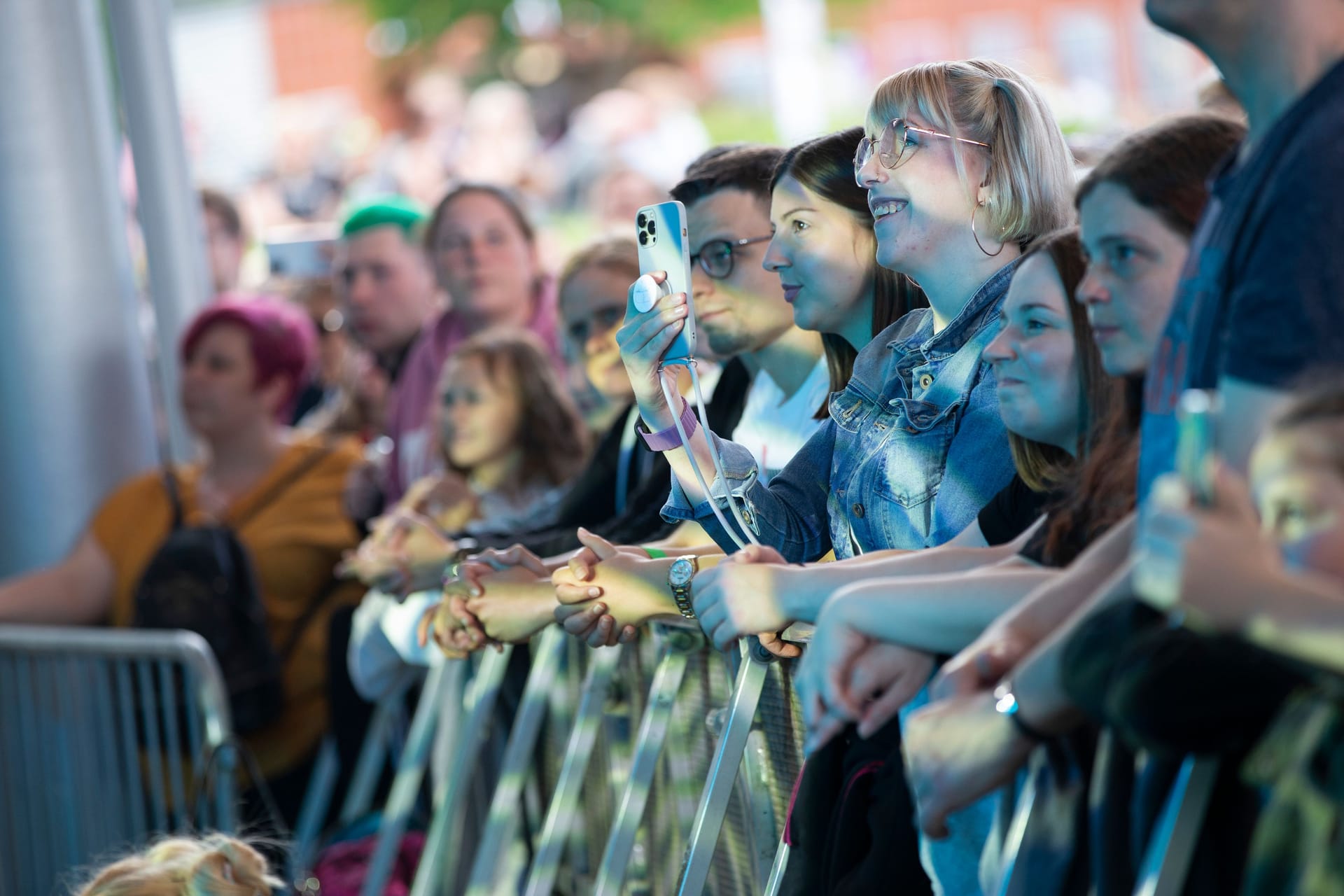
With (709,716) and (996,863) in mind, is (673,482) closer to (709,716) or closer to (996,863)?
(709,716)

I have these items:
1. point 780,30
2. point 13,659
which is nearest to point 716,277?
point 13,659

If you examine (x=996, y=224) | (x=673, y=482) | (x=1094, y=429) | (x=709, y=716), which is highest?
(x=996, y=224)

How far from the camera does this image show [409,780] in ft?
12.0

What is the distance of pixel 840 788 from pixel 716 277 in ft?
2.88

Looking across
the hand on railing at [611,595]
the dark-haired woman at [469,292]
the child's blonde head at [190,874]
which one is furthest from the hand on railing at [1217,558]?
the dark-haired woman at [469,292]

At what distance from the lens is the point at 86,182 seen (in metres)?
5.81

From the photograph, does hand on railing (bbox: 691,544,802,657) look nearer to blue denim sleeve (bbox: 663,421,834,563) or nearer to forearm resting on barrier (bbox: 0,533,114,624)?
blue denim sleeve (bbox: 663,421,834,563)

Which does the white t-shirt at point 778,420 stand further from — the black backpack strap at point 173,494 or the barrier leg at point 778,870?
the black backpack strap at point 173,494

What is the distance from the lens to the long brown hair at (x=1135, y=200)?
5.58ft

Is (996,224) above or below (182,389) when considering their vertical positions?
above

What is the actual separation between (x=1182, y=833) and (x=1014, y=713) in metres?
0.18

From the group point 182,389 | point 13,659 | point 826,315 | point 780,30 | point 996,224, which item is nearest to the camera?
point 996,224

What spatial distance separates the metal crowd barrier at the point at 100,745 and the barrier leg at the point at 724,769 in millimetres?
1998

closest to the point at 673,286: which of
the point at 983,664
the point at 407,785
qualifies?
the point at 983,664
